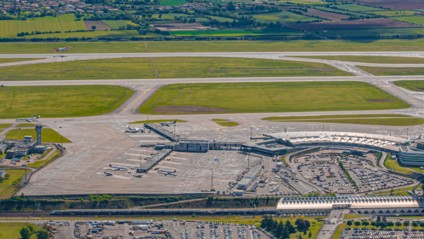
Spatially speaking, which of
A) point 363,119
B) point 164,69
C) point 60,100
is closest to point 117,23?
point 164,69

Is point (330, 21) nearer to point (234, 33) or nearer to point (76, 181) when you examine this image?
point (234, 33)

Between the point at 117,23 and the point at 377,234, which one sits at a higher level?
the point at 377,234

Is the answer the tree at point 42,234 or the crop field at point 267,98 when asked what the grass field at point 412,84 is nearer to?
the crop field at point 267,98

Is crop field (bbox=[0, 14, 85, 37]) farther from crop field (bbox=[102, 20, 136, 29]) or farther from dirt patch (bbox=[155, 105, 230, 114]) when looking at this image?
dirt patch (bbox=[155, 105, 230, 114])

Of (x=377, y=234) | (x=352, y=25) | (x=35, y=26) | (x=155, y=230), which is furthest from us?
(x=352, y=25)

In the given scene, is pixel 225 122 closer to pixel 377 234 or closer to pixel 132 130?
pixel 132 130

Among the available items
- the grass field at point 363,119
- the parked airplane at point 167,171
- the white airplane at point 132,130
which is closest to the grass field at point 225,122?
the grass field at point 363,119
